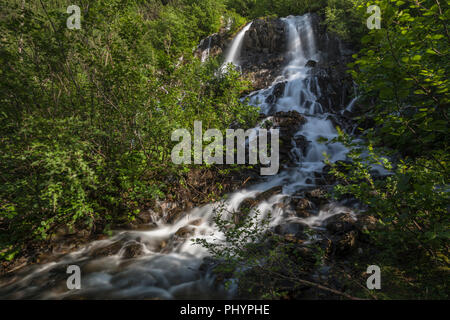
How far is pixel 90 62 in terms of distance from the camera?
461cm

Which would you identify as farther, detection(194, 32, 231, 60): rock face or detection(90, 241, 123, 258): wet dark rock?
detection(194, 32, 231, 60): rock face

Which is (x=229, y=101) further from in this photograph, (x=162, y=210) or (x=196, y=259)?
(x=196, y=259)

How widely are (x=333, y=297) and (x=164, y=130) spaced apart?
4309 millimetres

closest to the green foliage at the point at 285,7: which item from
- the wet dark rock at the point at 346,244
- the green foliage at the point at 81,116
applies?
the green foliage at the point at 81,116

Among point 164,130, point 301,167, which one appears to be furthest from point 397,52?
point 301,167

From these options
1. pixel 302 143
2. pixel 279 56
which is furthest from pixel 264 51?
pixel 302 143

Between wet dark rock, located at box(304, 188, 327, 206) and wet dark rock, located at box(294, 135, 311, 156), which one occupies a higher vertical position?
wet dark rock, located at box(294, 135, 311, 156)

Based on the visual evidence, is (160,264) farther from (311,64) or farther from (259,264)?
(311,64)

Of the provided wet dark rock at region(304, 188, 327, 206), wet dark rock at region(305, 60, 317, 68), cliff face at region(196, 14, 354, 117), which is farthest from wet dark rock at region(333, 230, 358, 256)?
wet dark rock at region(305, 60, 317, 68)

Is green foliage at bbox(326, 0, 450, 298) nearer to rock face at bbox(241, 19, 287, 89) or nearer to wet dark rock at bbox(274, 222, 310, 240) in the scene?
wet dark rock at bbox(274, 222, 310, 240)

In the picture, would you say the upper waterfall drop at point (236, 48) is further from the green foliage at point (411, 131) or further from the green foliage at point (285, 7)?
the green foliage at point (411, 131)

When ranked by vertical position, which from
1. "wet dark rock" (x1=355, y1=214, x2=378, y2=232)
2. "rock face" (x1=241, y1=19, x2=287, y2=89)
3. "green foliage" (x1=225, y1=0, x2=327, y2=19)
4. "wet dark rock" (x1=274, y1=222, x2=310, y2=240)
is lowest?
"wet dark rock" (x1=274, y1=222, x2=310, y2=240)

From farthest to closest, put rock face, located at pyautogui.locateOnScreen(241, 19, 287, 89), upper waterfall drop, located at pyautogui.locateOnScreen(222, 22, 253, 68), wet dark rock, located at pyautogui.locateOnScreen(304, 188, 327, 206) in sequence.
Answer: upper waterfall drop, located at pyautogui.locateOnScreen(222, 22, 253, 68) → rock face, located at pyautogui.locateOnScreen(241, 19, 287, 89) → wet dark rock, located at pyautogui.locateOnScreen(304, 188, 327, 206)

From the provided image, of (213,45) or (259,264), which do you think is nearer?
(259,264)
